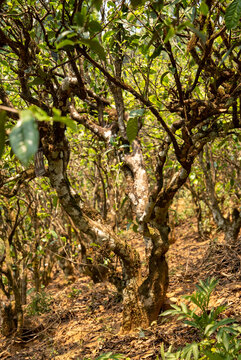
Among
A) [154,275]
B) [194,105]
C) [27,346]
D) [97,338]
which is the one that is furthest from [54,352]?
[194,105]

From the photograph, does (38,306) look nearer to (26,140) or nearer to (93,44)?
(93,44)

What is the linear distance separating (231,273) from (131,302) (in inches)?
66.6

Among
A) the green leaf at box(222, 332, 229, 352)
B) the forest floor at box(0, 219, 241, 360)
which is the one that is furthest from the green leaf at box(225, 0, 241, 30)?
the forest floor at box(0, 219, 241, 360)

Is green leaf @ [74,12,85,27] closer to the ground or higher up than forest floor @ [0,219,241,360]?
higher up

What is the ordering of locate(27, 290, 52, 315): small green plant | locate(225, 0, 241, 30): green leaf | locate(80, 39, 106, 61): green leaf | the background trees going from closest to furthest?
locate(80, 39, 106, 61): green leaf, locate(225, 0, 241, 30): green leaf, the background trees, locate(27, 290, 52, 315): small green plant

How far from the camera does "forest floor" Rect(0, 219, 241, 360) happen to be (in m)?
3.17

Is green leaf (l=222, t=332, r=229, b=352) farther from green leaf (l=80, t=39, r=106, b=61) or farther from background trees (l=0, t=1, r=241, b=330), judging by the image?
green leaf (l=80, t=39, r=106, b=61)

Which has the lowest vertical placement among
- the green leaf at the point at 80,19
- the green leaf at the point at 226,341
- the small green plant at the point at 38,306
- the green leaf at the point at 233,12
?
the green leaf at the point at 226,341

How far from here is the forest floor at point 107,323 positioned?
317 cm

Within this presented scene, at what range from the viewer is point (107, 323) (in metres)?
4.33

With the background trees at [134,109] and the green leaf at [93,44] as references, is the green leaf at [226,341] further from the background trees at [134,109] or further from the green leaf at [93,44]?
the green leaf at [93,44]

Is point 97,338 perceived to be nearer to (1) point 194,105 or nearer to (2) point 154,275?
(2) point 154,275

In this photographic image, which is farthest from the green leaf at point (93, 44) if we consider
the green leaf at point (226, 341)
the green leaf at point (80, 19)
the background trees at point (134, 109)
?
the green leaf at point (226, 341)

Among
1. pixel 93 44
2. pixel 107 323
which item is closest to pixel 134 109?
pixel 93 44
